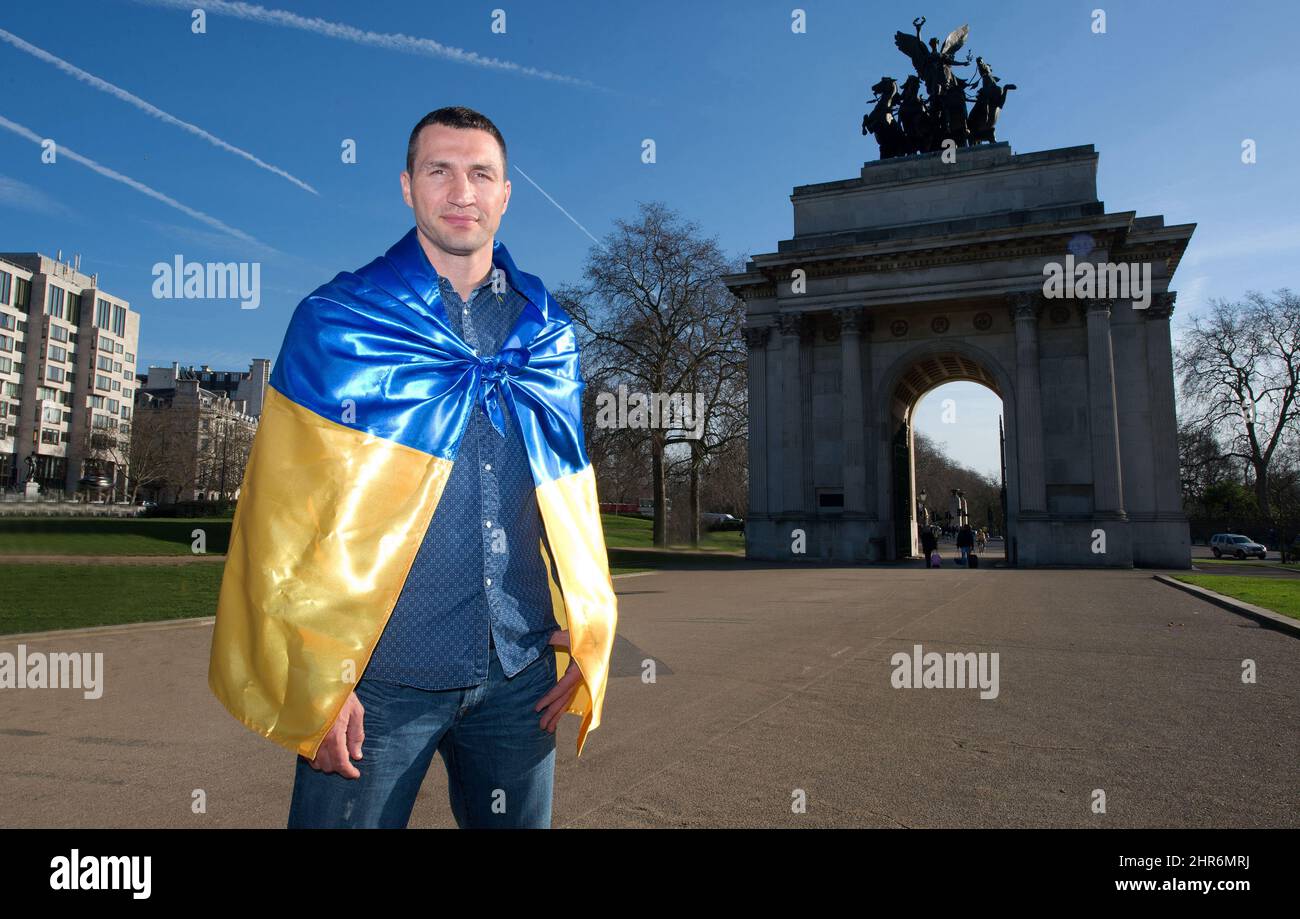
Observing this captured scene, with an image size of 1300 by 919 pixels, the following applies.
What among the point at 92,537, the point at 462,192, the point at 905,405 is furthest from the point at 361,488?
the point at 905,405

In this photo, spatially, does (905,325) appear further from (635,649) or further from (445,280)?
(445,280)

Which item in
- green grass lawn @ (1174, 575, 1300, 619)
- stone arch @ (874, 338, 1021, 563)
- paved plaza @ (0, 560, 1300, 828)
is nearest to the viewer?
paved plaza @ (0, 560, 1300, 828)

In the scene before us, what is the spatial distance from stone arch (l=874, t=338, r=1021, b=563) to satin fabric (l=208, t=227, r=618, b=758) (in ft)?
123

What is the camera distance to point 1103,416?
3572cm

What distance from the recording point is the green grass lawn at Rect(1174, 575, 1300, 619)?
15805 millimetres

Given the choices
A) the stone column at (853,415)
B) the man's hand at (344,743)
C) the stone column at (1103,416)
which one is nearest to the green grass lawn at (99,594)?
the man's hand at (344,743)

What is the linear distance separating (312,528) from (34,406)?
104 metres

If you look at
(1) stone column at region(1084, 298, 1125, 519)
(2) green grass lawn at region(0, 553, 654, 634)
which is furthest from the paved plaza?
(1) stone column at region(1084, 298, 1125, 519)

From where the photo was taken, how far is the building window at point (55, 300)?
86.2 meters

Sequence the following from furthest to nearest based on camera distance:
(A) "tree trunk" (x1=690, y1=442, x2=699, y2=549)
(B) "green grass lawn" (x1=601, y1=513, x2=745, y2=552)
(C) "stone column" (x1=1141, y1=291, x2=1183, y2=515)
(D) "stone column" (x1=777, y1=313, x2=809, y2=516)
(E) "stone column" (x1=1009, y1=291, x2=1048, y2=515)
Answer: (B) "green grass lawn" (x1=601, y1=513, x2=745, y2=552) < (A) "tree trunk" (x1=690, y1=442, x2=699, y2=549) < (D) "stone column" (x1=777, y1=313, x2=809, y2=516) < (C) "stone column" (x1=1141, y1=291, x2=1183, y2=515) < (E) "stone column" (x1=1009, y1=291, x2=1048, y2=515)

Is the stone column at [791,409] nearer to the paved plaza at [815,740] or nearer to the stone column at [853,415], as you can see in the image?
the stone column at [853,415]

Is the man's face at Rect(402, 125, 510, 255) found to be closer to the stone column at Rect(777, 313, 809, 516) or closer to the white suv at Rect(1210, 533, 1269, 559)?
Answer: the stone column at Rect(777, 313, 809, 516)

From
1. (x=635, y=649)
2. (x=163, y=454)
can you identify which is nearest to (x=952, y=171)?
(x=635, y=649)

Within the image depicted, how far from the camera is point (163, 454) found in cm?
7600
